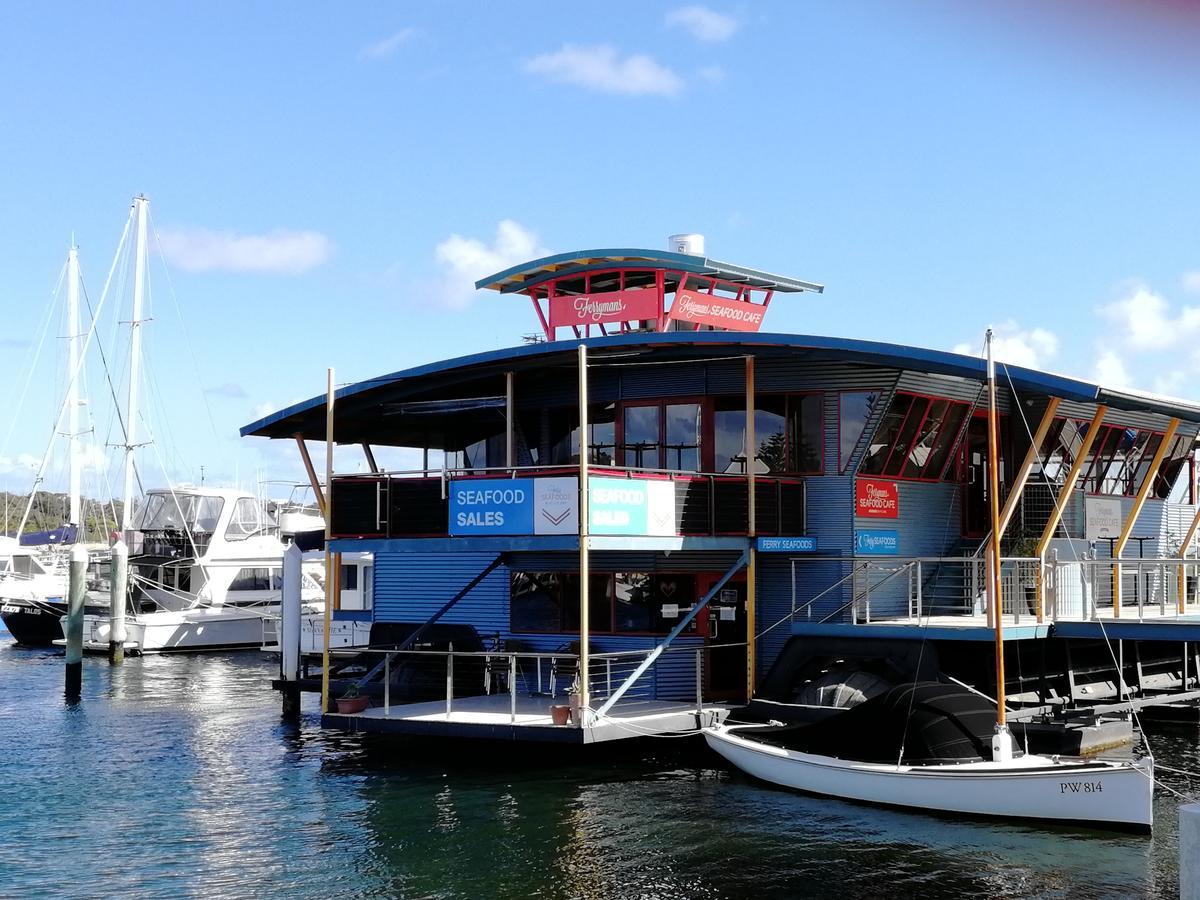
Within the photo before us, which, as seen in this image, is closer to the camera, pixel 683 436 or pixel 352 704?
pixel 352 704

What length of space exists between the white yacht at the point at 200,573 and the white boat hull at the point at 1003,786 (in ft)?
123

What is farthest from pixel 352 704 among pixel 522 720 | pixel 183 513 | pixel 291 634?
pixel 183 513

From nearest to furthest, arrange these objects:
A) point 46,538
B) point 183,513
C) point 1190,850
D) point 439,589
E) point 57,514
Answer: point 1190,850
point 439,589
point 183,513
point 46,538
point 57,514

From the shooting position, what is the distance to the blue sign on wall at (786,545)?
2350 cm

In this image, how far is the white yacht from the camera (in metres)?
52.5

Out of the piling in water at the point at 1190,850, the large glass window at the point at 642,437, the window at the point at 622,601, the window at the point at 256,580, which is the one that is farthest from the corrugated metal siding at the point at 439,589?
the window at the point at 256,580

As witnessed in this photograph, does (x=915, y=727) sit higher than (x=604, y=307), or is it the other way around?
(x=604, y=307)

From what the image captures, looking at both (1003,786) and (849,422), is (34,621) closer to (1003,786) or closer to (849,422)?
(849,422)

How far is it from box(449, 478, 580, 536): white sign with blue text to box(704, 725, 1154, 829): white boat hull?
508cm

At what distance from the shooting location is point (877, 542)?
2430cm

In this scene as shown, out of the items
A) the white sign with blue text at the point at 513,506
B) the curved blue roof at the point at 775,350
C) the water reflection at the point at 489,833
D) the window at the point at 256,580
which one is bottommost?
the water reflection at the point at 489,833

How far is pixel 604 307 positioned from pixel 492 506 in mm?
10530

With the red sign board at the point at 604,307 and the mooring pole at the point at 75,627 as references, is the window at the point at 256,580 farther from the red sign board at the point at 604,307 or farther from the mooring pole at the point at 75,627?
the red sign board at the point at 604,307

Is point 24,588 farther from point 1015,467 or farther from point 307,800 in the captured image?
point 1015,467
